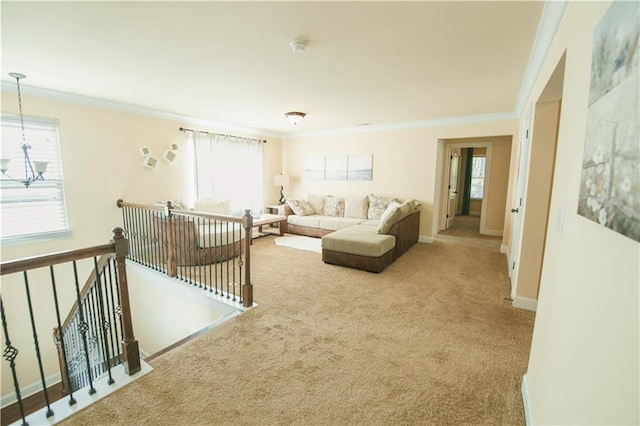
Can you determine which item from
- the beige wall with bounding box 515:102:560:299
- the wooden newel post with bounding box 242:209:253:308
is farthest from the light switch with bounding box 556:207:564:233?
the wooden newel post with bounding box 242:209:253:308

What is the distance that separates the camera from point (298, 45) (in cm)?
223

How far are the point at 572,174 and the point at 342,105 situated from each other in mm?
3437

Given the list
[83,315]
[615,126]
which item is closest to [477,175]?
[615,126]

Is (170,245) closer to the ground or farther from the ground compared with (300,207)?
closer to the ground

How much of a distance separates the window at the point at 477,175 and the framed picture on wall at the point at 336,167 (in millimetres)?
4946

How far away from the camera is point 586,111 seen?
105 cm

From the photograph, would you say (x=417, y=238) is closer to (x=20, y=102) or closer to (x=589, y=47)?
(x=589, y=47)

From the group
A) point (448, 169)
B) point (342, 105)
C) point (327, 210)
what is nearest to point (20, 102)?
Answer: point (342, 105)

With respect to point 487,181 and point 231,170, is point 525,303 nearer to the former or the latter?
point 487,181

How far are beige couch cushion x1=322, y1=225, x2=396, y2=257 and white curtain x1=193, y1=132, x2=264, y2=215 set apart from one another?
103 inches

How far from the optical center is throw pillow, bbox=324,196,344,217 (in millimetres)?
6172

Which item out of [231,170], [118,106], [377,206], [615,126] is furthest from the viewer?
[231,170]

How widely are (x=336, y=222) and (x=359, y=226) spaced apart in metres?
0.74

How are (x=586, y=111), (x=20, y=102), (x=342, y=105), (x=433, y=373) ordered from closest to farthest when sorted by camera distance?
(x=586, y=111) < (x=433, y=373) < (x=20, y=102) < (x=342, y=105)
